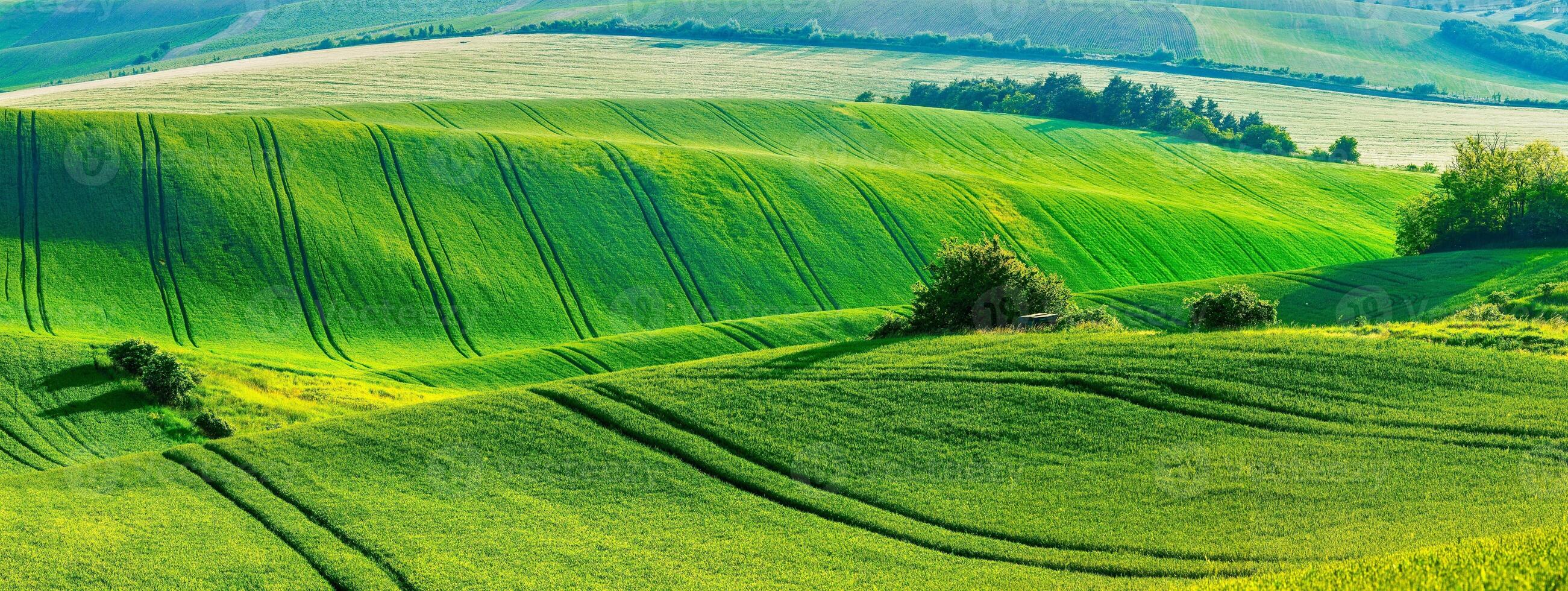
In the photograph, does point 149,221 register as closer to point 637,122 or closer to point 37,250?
point 37,250

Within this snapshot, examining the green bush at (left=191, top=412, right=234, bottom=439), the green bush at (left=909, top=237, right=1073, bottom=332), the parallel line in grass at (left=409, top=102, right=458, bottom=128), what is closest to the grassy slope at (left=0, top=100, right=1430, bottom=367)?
the parallel line in grass at (left=409, top=102, right=458, bottom=128)

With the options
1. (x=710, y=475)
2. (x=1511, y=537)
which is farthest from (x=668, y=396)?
(x=1511, y=537)

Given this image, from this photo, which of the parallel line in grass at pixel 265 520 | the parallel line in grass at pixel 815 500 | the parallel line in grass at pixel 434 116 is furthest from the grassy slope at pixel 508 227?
the parallel line in grass at pixel 815 500

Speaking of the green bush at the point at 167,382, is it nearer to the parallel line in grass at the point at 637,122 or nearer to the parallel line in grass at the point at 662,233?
the parallel line in grass at the point at 662,233

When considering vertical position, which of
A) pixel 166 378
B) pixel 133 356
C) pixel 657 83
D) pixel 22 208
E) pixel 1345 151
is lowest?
pixel 166 378

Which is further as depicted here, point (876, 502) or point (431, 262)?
point (431, 262)

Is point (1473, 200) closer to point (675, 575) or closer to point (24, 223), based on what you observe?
point (675, 575)

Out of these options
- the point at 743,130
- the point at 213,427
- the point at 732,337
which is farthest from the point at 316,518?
the point at 743,130
